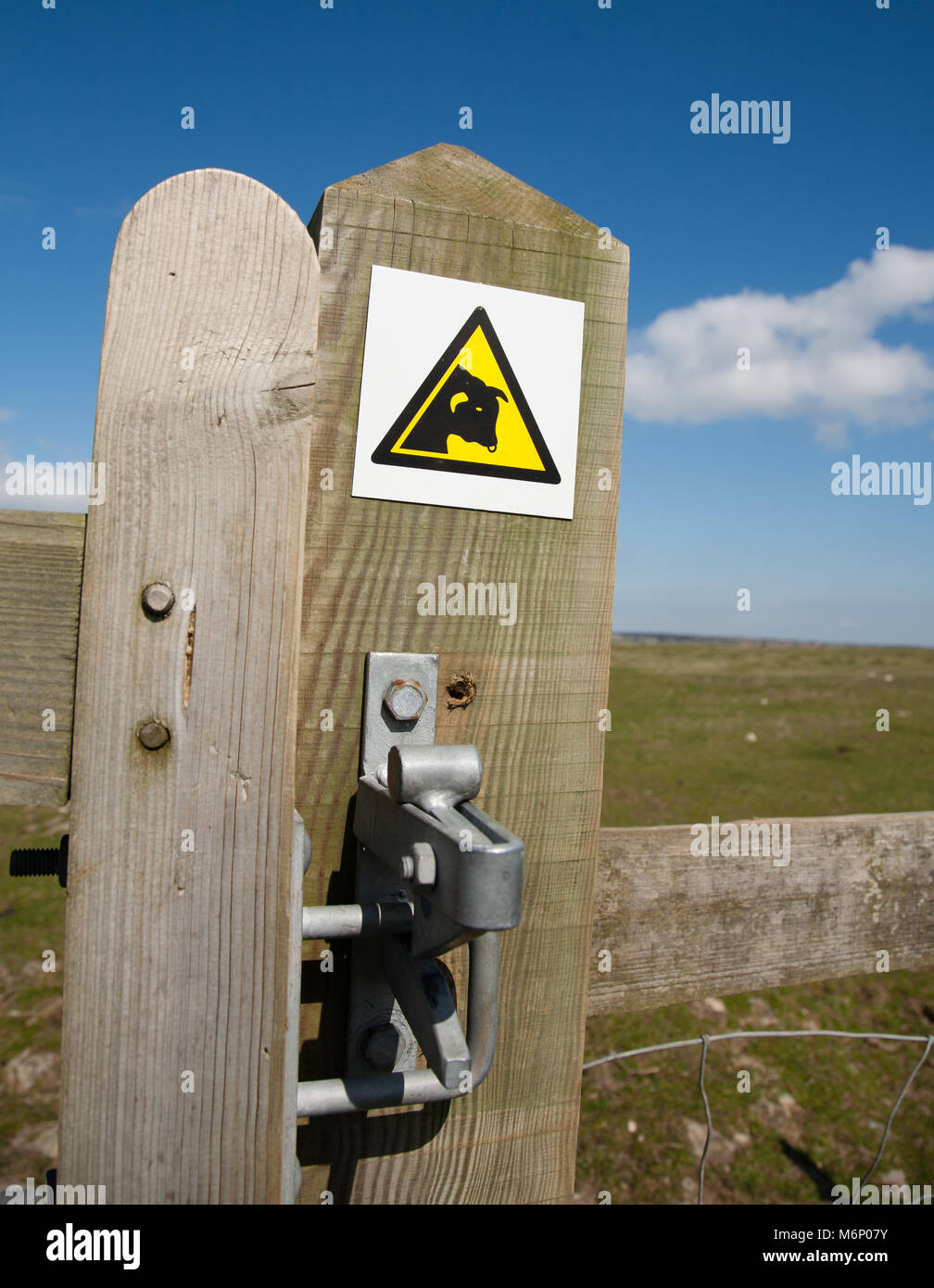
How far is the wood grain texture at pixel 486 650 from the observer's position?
99 cm

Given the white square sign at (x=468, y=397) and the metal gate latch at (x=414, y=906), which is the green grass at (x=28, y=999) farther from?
the white square sign at (x=468, y=397)

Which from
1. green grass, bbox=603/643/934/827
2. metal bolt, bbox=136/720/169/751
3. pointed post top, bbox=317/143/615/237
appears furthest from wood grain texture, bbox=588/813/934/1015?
green grass, bbox=603/643/934/827

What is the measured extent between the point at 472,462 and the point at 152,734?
1.65ft

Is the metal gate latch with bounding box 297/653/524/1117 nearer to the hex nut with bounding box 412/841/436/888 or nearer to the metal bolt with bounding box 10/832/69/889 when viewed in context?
the hex nut with bounding box 412/841/436/888

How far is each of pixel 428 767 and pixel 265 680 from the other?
19 centimetres

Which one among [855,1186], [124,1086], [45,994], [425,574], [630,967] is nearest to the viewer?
[124,1086]

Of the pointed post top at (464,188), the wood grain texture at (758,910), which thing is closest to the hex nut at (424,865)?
the wood grain texture at (758,910)

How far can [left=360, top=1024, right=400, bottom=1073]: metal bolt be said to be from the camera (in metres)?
1.01

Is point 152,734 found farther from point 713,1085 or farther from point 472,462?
point 713,1085

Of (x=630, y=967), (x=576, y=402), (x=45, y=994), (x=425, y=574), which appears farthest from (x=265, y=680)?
(x=45, y=994)

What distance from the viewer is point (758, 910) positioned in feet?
4.50

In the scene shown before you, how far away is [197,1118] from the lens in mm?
797

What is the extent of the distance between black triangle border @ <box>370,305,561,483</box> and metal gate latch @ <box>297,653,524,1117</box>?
237 mm
